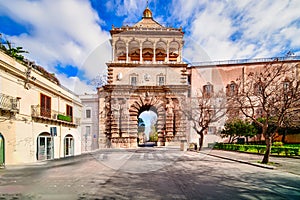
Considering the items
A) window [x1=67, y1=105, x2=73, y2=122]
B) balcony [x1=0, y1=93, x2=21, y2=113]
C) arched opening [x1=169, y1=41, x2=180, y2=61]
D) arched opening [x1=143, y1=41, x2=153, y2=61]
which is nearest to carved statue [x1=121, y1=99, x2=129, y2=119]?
window [x1=67, y1=105, x2=73, y2=122]

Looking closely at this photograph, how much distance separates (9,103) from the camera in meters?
12.7

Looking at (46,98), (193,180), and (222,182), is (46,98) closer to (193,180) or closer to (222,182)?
(193,180)

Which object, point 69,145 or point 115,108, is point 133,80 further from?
point 69,145

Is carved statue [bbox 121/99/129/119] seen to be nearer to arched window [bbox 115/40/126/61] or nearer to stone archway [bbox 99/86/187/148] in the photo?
stone archway [bbox 99/86/187/148]

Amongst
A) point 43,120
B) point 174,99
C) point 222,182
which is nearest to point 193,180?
point 222,182

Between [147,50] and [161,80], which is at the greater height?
[147,50]

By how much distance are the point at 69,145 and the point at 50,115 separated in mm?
5370

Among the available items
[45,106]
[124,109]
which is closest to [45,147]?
[45,106]

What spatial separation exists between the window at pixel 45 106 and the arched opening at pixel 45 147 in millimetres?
1683

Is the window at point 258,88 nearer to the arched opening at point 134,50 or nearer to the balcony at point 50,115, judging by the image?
the balcony at point 50,115

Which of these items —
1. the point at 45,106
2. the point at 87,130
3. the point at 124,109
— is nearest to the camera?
the point at 45,106

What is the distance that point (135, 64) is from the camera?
114 feet

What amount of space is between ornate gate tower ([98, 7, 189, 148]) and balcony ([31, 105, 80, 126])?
10.7 metres

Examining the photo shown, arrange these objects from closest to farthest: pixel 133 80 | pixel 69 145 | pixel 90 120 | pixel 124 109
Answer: pixel 69 145
pixel 124 109
pixel 90 120
pixel 133 80
